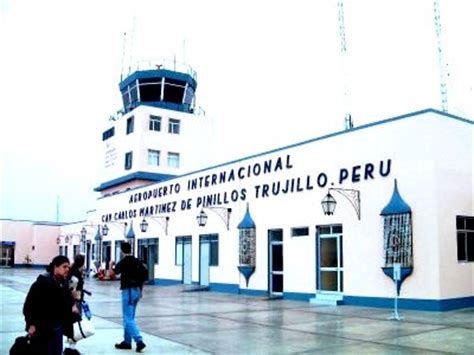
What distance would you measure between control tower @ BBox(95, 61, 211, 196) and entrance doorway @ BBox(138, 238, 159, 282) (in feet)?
23.2

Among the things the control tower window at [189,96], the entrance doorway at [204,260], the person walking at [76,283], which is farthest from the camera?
the control tower window at [189,96]

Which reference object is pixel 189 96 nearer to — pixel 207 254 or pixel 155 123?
pixel 155 123

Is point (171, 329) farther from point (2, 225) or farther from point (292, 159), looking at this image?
point (2, 225)

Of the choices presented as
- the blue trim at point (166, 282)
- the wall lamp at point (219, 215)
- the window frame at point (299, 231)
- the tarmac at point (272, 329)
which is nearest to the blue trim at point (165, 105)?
the blue trim at point (166, 282)

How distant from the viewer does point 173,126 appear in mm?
40750

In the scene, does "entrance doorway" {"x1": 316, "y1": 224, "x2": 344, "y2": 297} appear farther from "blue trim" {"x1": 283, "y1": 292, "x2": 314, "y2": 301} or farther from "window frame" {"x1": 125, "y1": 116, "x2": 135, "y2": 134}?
"window frame" {"x1": 125, "y1": 116, "x2": 135, "y2": 134}

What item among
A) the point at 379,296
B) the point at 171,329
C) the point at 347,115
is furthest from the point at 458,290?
the point at 347,115

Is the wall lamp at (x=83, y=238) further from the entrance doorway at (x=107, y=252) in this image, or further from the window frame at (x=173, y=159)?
the window frame at (x=173, y=159)

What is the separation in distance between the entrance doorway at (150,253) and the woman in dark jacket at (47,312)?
2515cm

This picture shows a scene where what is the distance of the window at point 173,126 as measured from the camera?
133ft

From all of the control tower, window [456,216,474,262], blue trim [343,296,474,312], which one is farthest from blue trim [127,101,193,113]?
window [456,216,474,262]

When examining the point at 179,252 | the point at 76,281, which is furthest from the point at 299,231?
the point at 76,281

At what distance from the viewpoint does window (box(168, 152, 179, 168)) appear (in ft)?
131

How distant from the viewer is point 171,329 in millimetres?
12148
